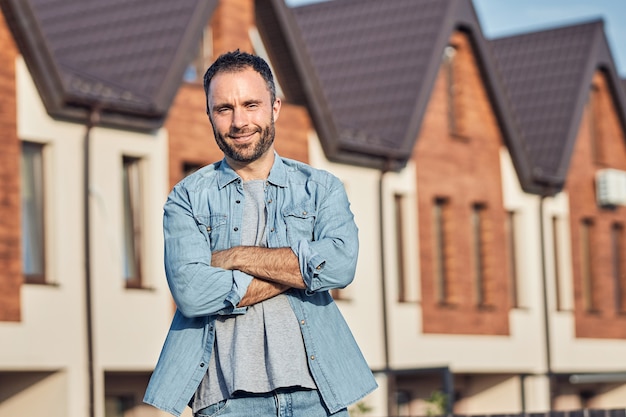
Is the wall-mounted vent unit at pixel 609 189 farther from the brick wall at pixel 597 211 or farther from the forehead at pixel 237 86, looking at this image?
the forehead at pixel 237 86

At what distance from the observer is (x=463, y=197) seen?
30.4 metres

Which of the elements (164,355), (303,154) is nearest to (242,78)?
(164,355)

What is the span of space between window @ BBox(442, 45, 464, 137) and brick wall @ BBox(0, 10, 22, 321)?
1284cm

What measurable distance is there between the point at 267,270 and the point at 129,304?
55.9 ft

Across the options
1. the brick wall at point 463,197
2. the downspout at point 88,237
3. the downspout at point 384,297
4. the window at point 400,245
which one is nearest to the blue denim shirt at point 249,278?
the downspout at point 88,237

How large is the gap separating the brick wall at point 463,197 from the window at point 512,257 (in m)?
0.95

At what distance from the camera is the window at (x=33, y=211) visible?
20250mm

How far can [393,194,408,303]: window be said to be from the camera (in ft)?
92.5

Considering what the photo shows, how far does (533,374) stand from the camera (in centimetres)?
3244

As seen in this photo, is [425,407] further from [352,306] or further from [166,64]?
[166,64]

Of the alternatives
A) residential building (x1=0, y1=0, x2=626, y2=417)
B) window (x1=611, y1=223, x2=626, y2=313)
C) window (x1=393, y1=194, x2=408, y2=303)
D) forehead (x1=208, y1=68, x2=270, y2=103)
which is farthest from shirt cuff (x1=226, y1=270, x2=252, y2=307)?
window (x1=611, y1=223, x2=626, y2=313)

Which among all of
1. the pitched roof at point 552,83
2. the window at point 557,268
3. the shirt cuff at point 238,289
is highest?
the pitched roof at point 552,83

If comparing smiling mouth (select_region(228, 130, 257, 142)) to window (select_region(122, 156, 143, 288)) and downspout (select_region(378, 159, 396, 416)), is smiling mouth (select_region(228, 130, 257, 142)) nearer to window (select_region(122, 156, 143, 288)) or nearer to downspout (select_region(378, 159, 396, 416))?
window (select_region(122, 156, 143, 288))

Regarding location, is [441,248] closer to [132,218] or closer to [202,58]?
[202,58]
